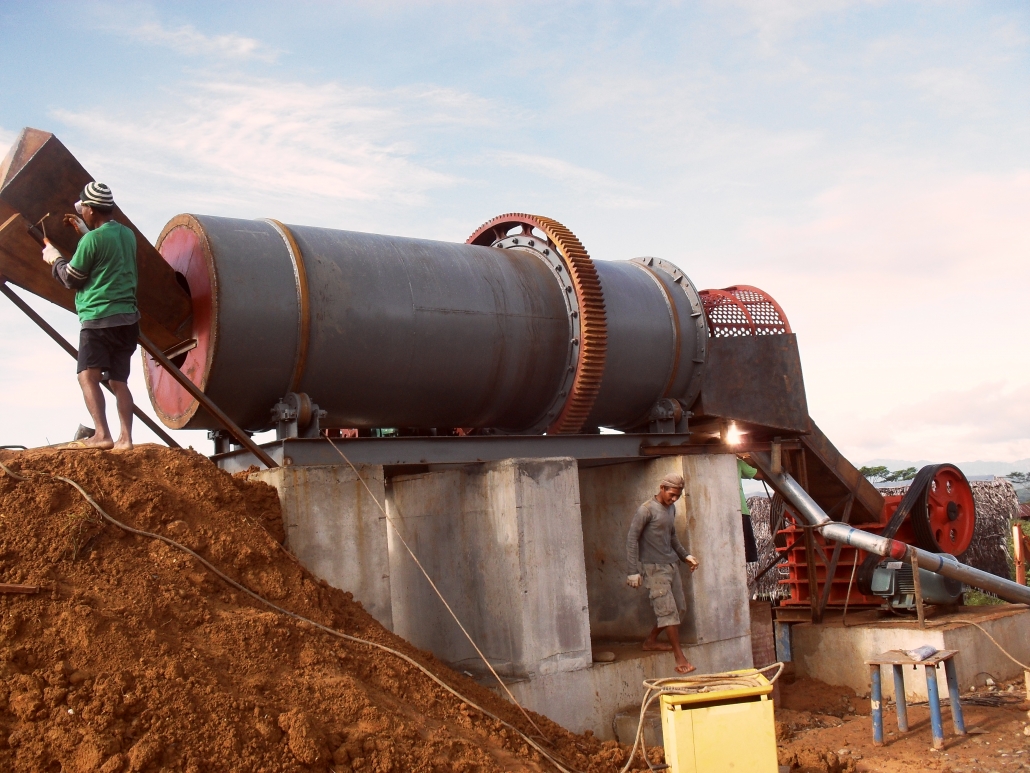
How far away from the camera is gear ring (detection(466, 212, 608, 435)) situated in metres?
7.91

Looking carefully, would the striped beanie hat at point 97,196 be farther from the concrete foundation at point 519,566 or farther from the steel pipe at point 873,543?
the steel pipe at point 873,543

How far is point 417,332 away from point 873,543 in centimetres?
484

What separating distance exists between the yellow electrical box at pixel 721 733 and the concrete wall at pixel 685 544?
301cm

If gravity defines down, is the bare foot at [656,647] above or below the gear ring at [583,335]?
below

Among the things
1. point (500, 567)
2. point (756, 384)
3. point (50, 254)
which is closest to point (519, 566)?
point (500, 567)

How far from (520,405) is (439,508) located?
3.67 ft

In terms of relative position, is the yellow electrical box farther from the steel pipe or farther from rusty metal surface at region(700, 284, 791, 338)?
rusty metal surface at region(700, 284, 791, 338)

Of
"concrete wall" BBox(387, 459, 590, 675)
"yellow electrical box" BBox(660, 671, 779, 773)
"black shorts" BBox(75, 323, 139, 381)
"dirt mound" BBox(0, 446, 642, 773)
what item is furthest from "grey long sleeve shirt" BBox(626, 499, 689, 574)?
"black shorts" BBox(75, 323, 139, 381)

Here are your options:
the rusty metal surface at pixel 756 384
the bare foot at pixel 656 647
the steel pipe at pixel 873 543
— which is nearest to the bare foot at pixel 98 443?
the bare foot at pixel 656 647

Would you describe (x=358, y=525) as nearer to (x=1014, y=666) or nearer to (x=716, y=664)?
(x=716, y=664)

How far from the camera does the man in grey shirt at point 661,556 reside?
7.80 meters

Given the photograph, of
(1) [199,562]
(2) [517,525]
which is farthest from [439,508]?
(1) [199,562]

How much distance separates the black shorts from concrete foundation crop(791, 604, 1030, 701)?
7.22 m

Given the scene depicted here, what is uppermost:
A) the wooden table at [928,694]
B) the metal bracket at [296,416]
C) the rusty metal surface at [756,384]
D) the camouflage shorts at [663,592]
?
the rusty metal surface at [756,384]
